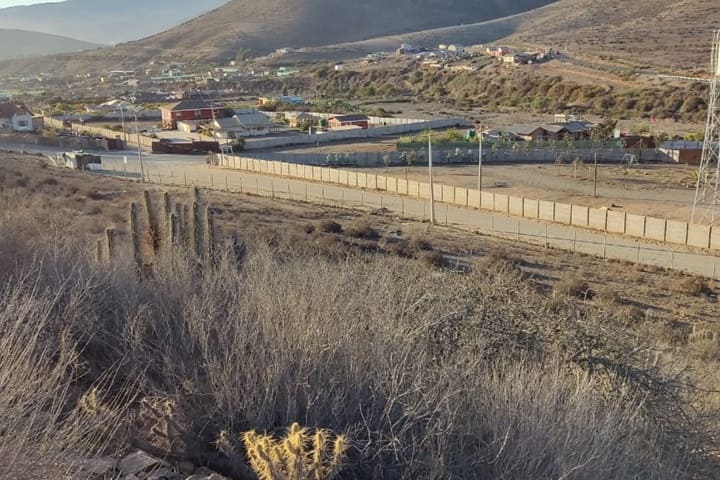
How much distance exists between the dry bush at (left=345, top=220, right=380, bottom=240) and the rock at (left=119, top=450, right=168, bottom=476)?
23481 mm

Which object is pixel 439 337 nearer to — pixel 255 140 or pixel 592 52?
pixel 255 140

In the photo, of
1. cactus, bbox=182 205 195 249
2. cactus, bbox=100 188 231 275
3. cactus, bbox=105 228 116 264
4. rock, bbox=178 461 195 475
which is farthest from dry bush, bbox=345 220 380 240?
rock, bbox=178 461 195 475

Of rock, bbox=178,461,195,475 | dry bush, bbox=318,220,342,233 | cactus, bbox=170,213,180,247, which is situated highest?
cactus, bbox=170,213,180,247

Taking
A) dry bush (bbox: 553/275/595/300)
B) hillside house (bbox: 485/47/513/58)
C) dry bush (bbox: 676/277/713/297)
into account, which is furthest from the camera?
hillside house (bbox: 485/47/513/58)

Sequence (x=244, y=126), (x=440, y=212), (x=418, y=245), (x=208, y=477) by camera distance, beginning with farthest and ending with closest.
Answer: (x=244, y=126), (x=440, y=212), (x=418, y=245), (x=208, y=477)

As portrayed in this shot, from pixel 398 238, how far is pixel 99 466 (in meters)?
25.1

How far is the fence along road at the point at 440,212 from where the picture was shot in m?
29.9

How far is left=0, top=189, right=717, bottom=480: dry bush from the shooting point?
6.82 m

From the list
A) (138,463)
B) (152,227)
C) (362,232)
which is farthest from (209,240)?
(362,232)

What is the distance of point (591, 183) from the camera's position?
48.3 m

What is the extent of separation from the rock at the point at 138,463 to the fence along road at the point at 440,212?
24731mm

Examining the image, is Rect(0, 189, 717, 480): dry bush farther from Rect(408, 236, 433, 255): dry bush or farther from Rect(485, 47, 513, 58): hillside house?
Rect(485, 47, 513, 58): hillside house

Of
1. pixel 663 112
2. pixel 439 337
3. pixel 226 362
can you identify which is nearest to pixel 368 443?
pixel 226 362

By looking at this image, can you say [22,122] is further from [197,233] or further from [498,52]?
[498,52]
